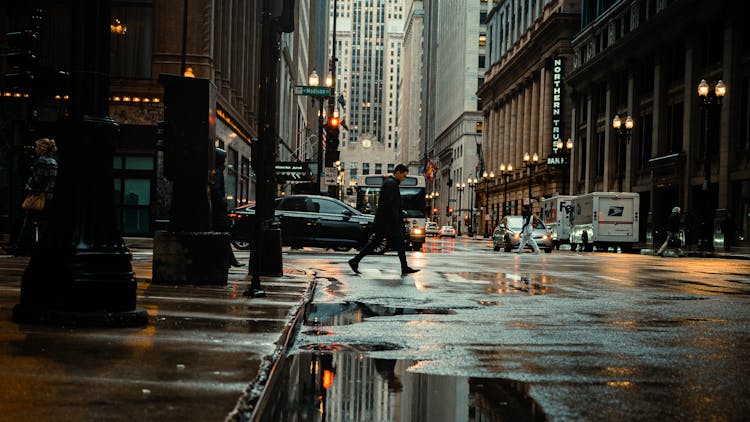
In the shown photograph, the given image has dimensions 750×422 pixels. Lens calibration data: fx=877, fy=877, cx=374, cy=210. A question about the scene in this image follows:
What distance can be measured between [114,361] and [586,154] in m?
66.6

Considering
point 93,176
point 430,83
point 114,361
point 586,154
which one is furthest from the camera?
point 430,83

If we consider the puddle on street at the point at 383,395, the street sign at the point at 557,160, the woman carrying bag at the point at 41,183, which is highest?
the street sign at the point at 557,160

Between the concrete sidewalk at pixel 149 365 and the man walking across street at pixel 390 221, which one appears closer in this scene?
the concrete sidewalk at pixel 149 365

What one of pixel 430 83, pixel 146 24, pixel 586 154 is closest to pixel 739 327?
pixel 146 24

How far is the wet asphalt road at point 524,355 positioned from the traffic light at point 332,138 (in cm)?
2820

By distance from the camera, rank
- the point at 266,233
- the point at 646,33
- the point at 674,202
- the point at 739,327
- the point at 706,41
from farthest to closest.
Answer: the point at 646,33
the point at 674,202
the point at 706,41
the point at 266,233
the point at 739,327

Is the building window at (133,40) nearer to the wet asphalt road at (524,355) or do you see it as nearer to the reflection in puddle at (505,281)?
the reflection in puddle at (505,281)

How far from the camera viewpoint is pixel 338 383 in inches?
211

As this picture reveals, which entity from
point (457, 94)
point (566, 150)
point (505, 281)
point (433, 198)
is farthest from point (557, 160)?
point (433, 198)

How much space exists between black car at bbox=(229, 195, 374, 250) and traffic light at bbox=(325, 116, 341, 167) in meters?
13.6

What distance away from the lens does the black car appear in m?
26.7

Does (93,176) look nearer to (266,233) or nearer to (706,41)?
(266,233)

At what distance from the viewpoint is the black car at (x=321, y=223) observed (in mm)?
26734

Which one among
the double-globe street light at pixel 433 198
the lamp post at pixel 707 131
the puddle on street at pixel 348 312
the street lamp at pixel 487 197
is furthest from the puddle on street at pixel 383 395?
the double-globe street light at pixel 433 198
